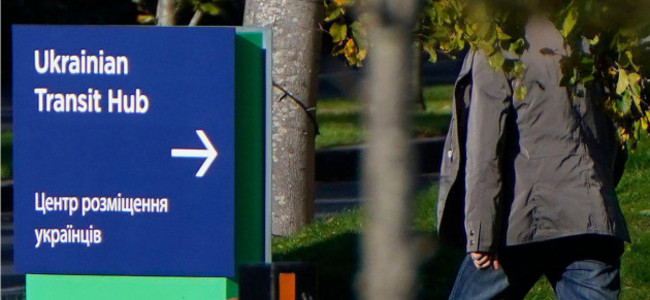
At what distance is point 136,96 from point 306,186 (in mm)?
2419

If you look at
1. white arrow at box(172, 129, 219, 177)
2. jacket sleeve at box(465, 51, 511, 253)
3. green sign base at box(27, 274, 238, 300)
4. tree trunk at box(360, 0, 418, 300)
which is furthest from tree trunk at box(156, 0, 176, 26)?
tree trunk at box(360, 0, 418, 300)

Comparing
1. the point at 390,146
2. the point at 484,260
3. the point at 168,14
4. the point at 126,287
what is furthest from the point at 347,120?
the point at 390,146

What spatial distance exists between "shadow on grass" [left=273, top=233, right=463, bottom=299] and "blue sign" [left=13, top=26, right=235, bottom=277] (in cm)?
131

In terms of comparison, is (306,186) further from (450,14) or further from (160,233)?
(450,14)

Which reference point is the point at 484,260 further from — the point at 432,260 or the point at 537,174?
the point at 432,260

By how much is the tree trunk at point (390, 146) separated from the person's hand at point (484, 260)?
2.63 metres

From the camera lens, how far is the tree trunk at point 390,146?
3.92ft

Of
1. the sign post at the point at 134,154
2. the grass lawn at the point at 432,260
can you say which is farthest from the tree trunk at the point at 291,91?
the sign post at the point at 134,154

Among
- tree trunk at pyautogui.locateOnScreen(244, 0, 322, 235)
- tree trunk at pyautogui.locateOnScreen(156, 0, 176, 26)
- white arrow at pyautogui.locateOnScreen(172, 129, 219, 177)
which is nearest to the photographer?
white arrow at pyautogui.locateOnScreen(172, 129, 219, 177)

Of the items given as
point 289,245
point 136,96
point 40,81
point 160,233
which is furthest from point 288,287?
point 289,245

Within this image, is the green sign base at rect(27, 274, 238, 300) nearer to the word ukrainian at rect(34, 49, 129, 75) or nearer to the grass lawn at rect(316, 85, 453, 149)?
the word ukrainian at rect(34, 49, 129, 75)

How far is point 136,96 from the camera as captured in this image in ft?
13.9

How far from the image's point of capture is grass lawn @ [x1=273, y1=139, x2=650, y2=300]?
5625 millimetres

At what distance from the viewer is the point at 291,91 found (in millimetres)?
6438
